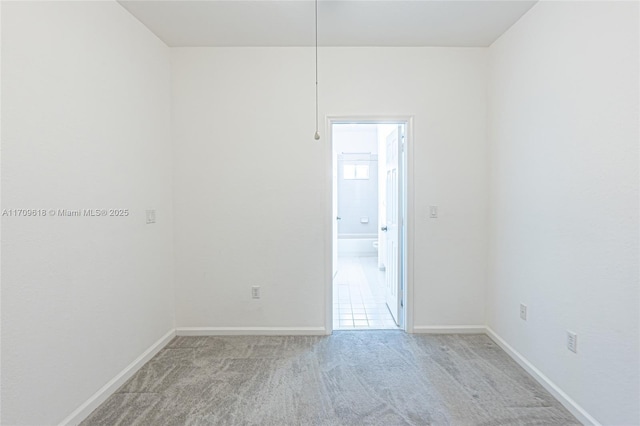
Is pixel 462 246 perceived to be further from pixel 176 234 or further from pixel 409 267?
pixel 176 234

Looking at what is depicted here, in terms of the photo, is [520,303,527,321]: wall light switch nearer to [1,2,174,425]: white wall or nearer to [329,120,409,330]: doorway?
[329,120,409,330]: doorway

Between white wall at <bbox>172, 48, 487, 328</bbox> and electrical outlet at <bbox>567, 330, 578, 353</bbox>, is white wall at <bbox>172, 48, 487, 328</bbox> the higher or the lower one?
the higher one

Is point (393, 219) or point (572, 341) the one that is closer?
point (572, 341)

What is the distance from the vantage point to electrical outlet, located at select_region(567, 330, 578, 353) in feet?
6.28

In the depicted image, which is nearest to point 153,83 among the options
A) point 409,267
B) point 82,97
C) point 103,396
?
point 82,97

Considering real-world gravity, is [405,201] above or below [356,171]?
below

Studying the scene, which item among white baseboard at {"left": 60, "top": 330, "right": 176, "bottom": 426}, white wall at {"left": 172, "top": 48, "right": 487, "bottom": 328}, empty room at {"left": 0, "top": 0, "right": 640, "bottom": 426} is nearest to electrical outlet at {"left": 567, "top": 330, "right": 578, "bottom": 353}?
empty room at {"left": 0, "top": 0, "right": 640, "bottom": 426}

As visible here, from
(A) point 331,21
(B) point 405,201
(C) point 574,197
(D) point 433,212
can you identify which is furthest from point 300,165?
(C) point 574,197

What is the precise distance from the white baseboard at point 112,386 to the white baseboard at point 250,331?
23 centimetres

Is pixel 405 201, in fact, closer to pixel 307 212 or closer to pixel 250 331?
pixel 307 212

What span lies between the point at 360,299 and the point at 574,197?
277cm

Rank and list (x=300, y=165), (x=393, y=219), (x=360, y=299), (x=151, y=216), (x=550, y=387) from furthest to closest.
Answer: (x=360, y=299)
(x=393, y=219)
(x=300, y=165)
(x=151, y=216)
(x=550, y=387)

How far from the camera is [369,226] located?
7934 millimetres

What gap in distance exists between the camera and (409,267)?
3.05 meters
